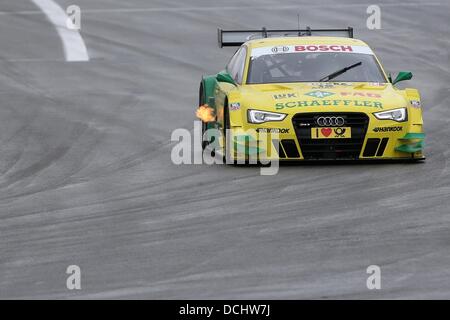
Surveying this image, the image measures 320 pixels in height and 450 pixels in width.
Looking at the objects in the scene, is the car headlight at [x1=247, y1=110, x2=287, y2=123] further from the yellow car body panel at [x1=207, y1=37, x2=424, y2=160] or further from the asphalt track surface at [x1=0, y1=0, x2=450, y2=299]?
the asphalt track surface at [x1=0, y1=0, x2=450, y2=299]

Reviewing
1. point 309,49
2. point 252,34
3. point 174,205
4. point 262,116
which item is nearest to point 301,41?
point 309,49

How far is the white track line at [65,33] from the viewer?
2528 centimetres

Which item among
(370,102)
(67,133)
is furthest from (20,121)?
(370,102)

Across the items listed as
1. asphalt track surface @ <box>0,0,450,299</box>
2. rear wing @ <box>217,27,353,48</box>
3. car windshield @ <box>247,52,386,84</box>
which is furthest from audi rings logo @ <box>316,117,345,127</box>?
rear wing @ <box>217,27,353,48</box>

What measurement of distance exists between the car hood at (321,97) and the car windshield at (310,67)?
0.68 ft

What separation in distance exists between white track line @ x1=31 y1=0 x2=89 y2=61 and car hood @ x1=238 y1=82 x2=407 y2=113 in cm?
1023

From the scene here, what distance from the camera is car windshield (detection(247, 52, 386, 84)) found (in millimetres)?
15477

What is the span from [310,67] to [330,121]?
138cm

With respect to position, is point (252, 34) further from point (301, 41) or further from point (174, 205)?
point (174, 205)

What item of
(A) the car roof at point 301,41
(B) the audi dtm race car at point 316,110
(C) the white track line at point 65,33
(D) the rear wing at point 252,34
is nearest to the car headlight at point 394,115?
(B) the audi dtm race car at point 316,110

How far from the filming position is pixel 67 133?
682 inches

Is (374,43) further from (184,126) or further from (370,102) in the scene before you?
(370,102)

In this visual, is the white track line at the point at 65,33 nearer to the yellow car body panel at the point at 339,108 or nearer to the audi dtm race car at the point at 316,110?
the audi dtm race car at the point at 316,110

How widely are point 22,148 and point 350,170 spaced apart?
4.15m
